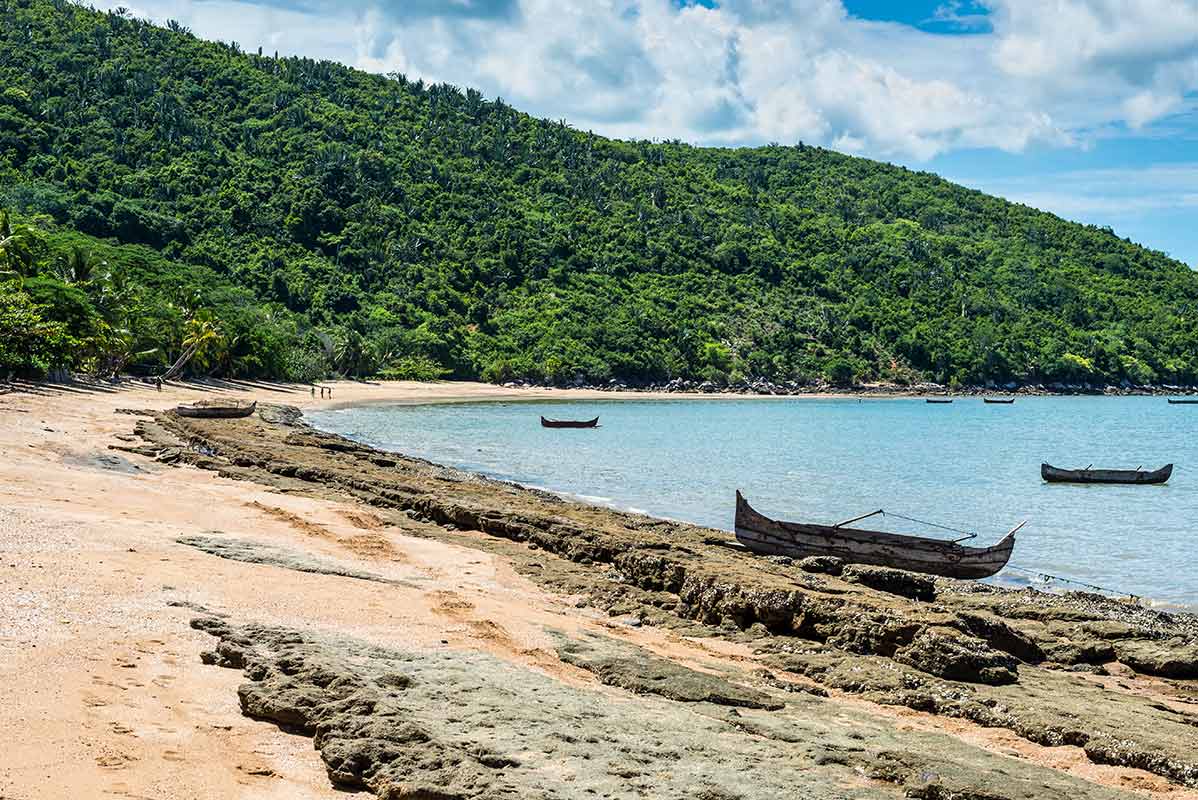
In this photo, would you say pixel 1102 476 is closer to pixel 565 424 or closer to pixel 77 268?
pixel 565 424

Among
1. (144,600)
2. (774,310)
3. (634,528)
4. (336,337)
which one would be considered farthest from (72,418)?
(774,310)

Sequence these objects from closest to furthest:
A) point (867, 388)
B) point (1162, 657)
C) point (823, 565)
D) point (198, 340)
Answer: point (1162, 657)
point (823, 565)
point (198, 340)
point (867, 388)

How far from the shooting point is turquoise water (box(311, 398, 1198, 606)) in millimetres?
25062

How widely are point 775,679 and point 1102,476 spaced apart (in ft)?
114

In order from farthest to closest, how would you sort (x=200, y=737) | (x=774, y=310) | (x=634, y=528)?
1. (x=774, y=310)
2. (x=634, y=528)
3. (x=200, y=737)

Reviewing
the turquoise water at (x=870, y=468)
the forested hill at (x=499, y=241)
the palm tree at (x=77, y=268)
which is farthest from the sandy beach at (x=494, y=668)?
the forested hill at (x=499, y=241)

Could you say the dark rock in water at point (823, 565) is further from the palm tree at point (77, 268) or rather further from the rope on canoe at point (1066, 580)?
the palm tree at point (77, 268)

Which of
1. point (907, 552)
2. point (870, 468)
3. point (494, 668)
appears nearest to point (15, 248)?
point (870, 468)

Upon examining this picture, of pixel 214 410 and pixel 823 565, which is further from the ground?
pixel 214 410

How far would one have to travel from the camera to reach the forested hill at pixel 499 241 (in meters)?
112

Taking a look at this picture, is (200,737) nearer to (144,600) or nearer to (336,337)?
(144,600)

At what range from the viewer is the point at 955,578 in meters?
18.4

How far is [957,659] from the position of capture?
1064 centimetres

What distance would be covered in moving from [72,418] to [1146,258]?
19331 cm
